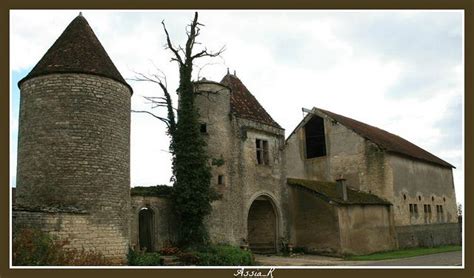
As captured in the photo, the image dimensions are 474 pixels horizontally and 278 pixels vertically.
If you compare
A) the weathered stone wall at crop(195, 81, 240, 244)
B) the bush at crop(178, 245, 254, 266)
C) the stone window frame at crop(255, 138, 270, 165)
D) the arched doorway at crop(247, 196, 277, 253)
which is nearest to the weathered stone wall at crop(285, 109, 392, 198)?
the arched doorway at crop(247, 196, 277, 253)

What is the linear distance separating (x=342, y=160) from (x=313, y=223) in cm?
646

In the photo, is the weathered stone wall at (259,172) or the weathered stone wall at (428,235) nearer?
the weathered stone wall at (259,172)

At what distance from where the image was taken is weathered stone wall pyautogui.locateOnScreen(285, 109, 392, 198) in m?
29.6

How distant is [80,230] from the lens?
1599 centimetres

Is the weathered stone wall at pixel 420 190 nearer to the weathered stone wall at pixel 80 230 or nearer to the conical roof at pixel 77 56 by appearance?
the weathered stone wall at pixel 80 230

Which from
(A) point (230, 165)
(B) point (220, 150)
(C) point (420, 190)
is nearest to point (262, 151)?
(A) point (230, 165)

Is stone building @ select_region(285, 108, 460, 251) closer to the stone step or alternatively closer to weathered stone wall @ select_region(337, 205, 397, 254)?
weathered stone wall @ select_region(337, 205, 397, 254)

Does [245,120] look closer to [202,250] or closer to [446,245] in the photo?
[202,250]

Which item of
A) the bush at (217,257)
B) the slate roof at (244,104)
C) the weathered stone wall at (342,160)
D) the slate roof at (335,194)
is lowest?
the bush at (217,257)

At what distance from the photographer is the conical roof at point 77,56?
17156 mm

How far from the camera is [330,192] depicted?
27.1 meters

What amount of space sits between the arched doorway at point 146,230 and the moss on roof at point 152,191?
75cm

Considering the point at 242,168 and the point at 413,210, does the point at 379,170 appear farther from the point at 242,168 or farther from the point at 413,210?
the point at 242,168

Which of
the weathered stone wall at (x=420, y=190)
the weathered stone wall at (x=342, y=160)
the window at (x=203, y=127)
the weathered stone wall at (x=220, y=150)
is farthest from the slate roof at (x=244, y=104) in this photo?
the weathered stone wall at (x=420, y=190)
